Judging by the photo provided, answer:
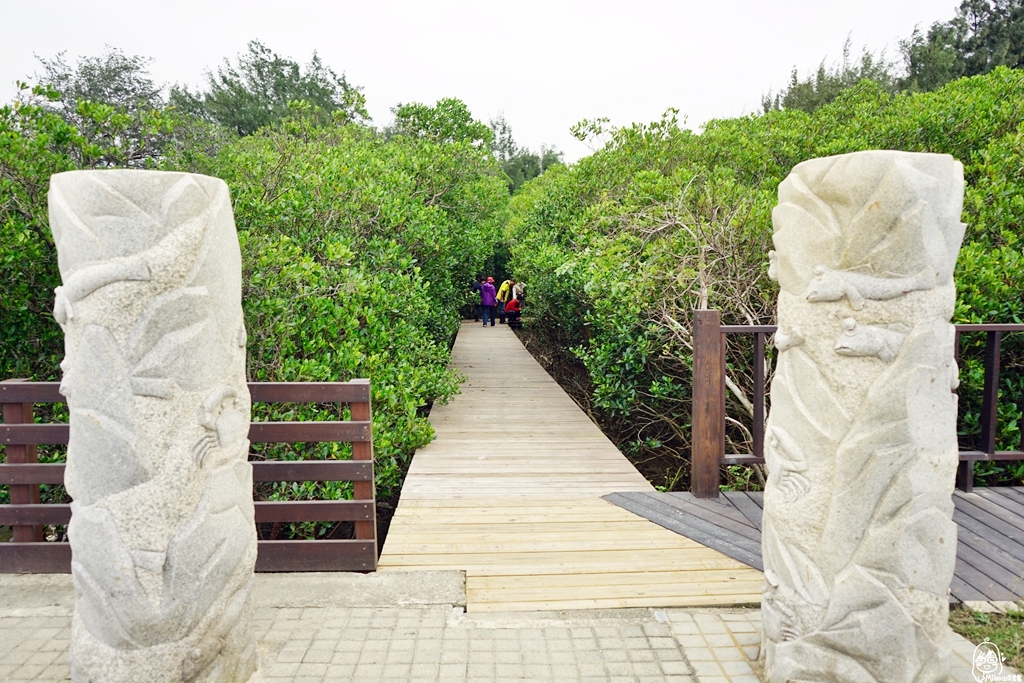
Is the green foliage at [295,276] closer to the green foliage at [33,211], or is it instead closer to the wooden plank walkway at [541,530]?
the green foliage at [33,211]

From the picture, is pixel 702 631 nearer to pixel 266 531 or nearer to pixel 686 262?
pixel 266 531

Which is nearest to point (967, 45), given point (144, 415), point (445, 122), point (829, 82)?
point (829, 82)

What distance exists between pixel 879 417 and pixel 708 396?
2.38 metres

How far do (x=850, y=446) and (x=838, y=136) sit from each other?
8.65 m

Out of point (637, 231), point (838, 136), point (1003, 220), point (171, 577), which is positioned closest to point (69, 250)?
point (171, 577)

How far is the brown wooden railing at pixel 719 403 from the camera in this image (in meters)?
5.00

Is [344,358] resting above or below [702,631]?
above

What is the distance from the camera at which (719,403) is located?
16.5 ft

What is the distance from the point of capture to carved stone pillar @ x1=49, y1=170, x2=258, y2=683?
262 cm

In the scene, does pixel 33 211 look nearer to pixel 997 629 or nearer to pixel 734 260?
pixel 734 260

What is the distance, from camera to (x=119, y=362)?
264cm

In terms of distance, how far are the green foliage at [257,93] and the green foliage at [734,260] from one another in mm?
27935

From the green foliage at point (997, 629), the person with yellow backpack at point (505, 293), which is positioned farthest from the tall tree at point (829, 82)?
the green foliage at point (997, 629)

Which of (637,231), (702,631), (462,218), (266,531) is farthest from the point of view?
(462,218)
